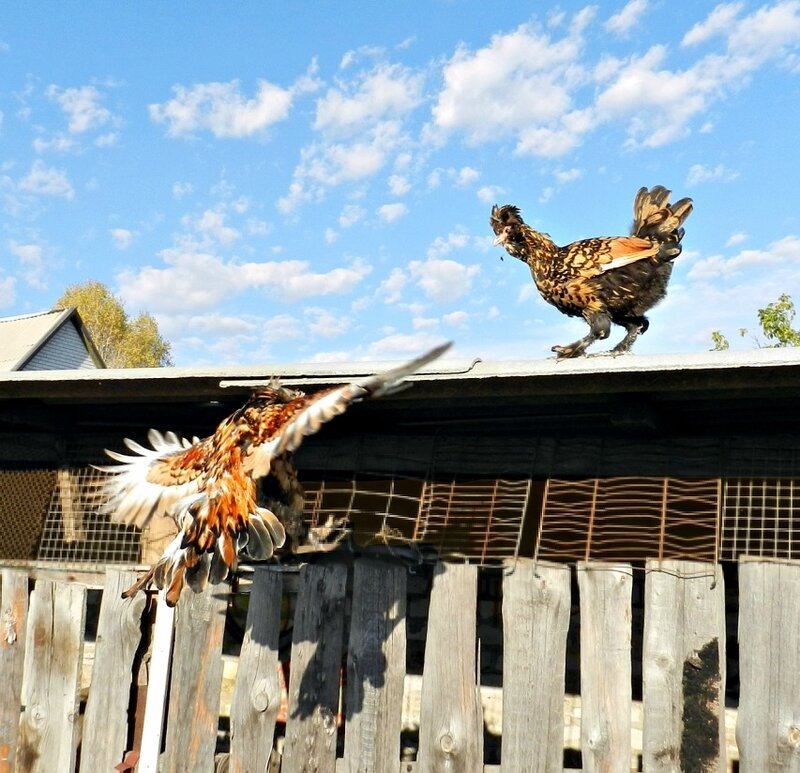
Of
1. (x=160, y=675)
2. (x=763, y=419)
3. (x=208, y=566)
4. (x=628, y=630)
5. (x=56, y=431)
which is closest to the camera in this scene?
(x=208, y=566)

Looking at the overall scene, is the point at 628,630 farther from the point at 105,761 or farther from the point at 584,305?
the point at 105,761

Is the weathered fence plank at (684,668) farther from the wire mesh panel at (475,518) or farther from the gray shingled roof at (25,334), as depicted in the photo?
the gray shingled roof at (25,334)

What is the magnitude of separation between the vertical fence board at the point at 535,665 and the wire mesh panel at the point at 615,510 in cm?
29

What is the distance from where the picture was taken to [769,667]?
3.94m

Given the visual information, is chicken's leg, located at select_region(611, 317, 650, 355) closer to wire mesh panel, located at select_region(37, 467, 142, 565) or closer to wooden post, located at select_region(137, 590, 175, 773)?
wooden post, located at select_region(137, 590, 175, 773)

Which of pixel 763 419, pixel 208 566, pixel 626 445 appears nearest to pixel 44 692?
pixel 208 566

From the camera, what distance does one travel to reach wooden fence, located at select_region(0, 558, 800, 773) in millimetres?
3996

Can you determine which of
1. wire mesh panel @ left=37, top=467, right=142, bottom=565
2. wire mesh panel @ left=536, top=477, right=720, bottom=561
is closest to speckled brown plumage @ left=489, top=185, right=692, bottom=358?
wire mesh panel @ left=536, top=477, right=720, bottom=561

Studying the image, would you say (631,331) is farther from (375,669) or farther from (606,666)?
(375,669)

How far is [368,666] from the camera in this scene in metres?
4.73

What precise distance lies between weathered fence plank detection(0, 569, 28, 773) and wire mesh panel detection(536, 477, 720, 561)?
3.29 m

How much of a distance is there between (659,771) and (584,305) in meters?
2.59

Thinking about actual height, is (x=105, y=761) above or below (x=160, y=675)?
below

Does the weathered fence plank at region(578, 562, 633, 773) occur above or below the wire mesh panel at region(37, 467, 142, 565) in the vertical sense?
below
